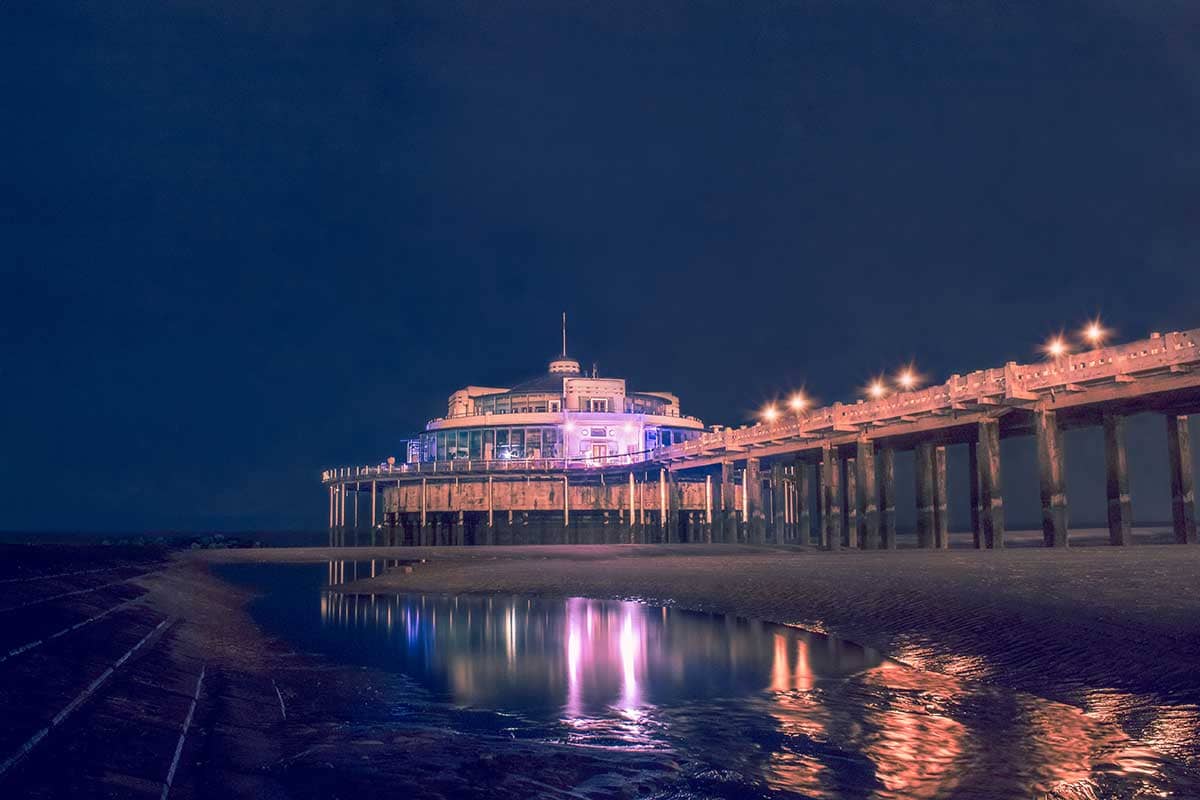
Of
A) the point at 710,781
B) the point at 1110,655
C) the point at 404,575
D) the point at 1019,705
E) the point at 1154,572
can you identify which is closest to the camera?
the point at 710,781

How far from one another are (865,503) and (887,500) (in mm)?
2919

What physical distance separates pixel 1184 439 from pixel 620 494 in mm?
44802

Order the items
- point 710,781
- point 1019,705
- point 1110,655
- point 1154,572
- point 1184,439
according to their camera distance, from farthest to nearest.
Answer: point 1184,439 < point 1154,572 < point 1110,655 < point 1019,705 < point 710,781

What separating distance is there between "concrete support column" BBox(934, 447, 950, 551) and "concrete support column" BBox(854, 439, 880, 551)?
2.72 metres

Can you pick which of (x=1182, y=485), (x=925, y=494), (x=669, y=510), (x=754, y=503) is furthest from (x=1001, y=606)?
(x=669, y=510)

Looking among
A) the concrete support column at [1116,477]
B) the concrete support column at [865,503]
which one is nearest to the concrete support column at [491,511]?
the concrete support column at [865,503]

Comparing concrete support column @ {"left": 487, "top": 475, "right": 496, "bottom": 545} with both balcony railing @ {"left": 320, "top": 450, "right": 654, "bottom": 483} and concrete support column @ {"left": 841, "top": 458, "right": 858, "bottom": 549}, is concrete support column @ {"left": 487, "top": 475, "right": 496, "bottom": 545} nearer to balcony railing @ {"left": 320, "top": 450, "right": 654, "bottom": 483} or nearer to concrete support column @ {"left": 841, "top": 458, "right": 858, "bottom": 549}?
balcony railing @ {"left": 320, "top": 450, "right": 654, "bottom": 483}

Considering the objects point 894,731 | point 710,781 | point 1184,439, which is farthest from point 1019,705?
point 1184,439

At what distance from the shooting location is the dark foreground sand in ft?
36.7

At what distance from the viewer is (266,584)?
135 feet

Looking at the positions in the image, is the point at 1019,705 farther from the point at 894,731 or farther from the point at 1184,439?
the point at 1184,439

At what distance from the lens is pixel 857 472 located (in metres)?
43.2

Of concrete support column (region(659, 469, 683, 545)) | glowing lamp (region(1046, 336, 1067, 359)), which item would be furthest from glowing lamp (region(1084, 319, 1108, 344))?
concrete support column (region(659, 469, 683, 545))

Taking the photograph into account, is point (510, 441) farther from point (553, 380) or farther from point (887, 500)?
point (887, 500)
